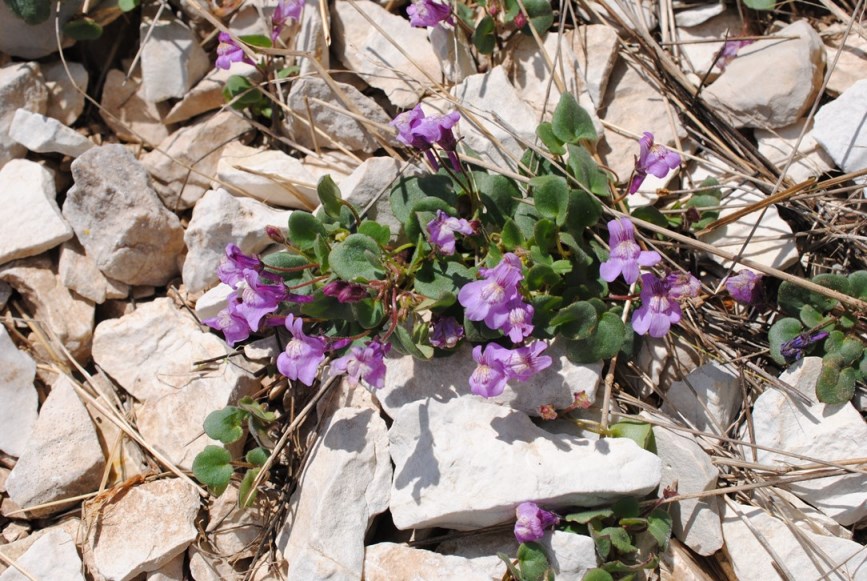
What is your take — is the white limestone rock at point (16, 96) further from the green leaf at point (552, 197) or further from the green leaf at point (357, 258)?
the green leaf at point (552, 197)

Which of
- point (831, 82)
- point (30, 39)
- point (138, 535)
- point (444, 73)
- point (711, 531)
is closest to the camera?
point (711, 531)

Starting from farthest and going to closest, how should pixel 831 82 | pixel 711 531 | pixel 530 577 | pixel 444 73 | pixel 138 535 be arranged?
pixel 444 73
pixel 831 82
pixel 138 535
pixel 711 531
pixel 530 577

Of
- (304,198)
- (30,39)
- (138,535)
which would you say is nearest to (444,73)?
(304,198)

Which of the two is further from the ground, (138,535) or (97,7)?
(97,7)

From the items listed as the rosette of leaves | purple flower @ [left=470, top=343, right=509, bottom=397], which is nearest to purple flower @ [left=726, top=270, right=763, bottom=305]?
the rosette of leaves

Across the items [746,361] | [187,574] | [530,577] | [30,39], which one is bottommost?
[187,574]

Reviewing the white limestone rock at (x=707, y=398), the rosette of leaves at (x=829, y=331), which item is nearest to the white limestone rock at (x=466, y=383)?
the white limestone rock at (x=707, y=398)

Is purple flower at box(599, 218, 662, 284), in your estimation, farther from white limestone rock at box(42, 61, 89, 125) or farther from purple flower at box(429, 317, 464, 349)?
white limestone rock at box(42, 61, 89, 125)

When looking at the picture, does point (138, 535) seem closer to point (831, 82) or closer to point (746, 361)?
point (746, 361)
